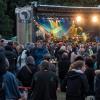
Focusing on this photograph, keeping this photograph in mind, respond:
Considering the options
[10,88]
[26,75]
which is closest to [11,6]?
[26,75]

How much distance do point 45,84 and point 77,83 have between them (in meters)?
0.75

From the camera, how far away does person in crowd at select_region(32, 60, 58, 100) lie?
11.7m

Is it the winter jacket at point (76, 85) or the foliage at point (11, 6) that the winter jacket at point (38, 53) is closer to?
the winter jacket at point (76, 85)

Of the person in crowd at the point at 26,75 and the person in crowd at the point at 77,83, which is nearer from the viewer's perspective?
the person in crowd at the point at 77,83

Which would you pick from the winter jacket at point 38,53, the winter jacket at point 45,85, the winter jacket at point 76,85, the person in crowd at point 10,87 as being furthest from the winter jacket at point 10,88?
the winter jacket at point 38,53

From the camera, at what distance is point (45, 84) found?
38.4 feet

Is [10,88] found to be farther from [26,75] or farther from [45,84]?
[26,75]

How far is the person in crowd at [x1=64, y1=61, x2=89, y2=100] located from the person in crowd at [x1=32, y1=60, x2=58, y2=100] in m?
0.39

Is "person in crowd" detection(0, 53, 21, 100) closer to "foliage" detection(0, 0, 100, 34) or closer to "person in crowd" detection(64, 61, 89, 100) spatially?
"person in crowd" detection(64, 61, 89, 100)

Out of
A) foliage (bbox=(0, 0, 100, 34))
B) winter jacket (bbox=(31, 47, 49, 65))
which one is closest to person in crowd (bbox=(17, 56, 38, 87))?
winter jacket (bbox=(31, 47, 49, 65))

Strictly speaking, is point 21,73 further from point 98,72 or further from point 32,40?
point 32,40

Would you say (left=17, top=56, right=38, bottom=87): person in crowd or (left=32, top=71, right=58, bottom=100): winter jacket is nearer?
(left=32, top=71, right=58, bottom=100): winter jacket

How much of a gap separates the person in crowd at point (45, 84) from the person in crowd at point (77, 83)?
0.39m

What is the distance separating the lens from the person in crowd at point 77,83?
1150 cm
